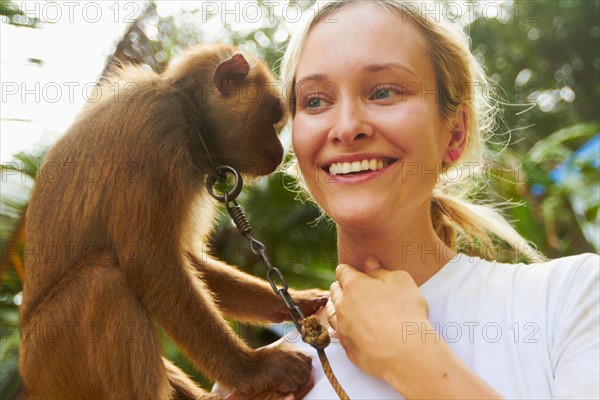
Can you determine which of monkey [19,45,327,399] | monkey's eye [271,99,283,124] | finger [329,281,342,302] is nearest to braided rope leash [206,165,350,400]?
finger [329,281,342,302]

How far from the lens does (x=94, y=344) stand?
8.66 ft

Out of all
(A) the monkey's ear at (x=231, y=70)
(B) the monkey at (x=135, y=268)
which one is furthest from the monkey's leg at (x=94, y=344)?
(A) the monkey's ear at (x=231, y=70)

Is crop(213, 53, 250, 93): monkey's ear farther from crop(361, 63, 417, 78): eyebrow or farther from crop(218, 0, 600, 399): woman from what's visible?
crop(361, 63, 417, 78): eyebrow

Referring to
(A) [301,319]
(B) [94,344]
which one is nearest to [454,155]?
(A) [301,319]

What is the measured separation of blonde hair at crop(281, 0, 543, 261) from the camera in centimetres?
224

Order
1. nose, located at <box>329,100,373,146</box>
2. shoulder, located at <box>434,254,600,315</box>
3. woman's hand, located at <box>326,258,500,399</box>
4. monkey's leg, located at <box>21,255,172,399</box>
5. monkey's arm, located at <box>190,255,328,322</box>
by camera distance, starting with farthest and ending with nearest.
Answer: monkey's arm, located at <box>190,255,328,322</box>, monkey's leg, located at <box>21,255,172,399</box>, nose, located at <box>329,100,373,146</box>, shoulder, located at <box>434,254,600,315</box>, woman's hand, located at <box>326,258,500,399</box>

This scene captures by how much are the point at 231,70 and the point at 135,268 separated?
4.04 ft

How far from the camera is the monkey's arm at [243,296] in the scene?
10.6 ft

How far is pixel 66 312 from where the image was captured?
271 centimetres

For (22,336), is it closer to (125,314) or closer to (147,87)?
(125,314)

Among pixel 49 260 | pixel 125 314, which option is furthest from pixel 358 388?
pixel 49 260

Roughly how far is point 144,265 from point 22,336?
684 mm

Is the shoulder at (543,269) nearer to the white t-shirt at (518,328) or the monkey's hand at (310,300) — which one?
the white t-shirt at (518,328)

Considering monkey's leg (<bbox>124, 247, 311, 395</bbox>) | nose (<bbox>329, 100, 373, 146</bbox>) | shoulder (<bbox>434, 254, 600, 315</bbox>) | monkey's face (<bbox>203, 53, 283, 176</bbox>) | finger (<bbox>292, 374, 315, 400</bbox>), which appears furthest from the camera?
monkey's face (<bbox>203, 53, 283, 176</bbox>)
